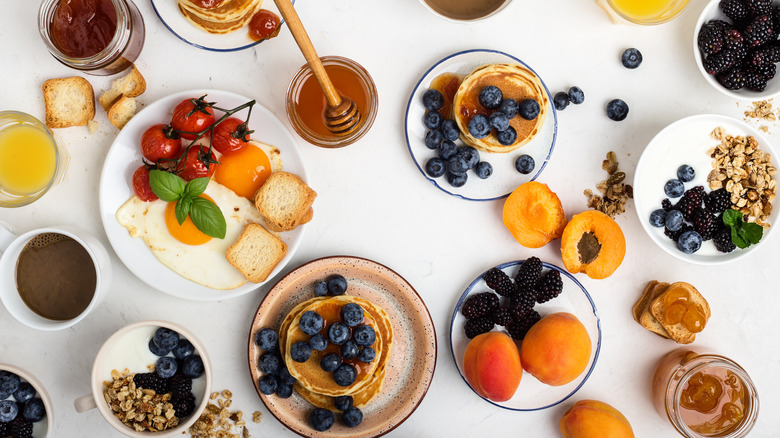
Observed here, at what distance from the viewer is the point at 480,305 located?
1.90m

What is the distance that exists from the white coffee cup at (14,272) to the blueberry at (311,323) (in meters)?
0.68

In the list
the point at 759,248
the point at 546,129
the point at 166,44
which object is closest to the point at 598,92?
the point at 546,129

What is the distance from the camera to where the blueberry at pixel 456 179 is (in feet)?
6.22

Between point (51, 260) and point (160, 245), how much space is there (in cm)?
37

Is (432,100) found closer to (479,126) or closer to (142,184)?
(479,126)

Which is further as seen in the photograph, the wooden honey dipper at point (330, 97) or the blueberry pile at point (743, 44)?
the blueberry pile at point (743, 44)

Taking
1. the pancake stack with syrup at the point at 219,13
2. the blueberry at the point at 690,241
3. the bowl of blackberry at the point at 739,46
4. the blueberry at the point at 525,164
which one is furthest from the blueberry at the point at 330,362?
the bowl of blackberry at the point at 739,46

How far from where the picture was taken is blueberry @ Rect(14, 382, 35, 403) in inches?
71.8

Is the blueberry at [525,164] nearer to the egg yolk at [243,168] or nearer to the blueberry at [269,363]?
the egg yolk at [243,168]

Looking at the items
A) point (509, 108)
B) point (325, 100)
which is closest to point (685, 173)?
point (509, 108)

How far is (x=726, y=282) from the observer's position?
6.75 feet

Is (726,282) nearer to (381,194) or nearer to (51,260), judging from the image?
(381,194)

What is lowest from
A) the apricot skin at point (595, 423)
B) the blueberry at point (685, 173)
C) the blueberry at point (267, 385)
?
the apricot skin at point (595, 423)

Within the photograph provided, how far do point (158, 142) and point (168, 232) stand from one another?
12.3 inches
